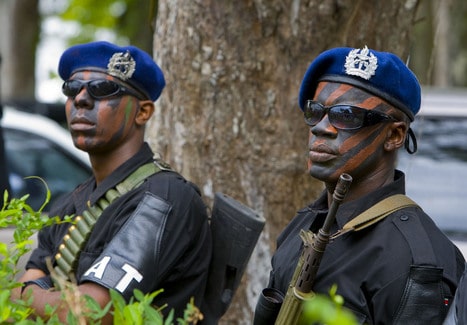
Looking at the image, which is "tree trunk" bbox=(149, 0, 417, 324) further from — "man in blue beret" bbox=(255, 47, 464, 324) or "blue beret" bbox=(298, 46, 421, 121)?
"blue beret" bbox=(298, 46, 421, 121)

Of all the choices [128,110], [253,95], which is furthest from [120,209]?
[253,95]

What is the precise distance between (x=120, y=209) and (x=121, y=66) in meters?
0.68

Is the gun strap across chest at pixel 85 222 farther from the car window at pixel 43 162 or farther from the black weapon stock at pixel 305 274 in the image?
the car window at pixel 43 162

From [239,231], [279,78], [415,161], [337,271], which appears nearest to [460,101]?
[415,161]

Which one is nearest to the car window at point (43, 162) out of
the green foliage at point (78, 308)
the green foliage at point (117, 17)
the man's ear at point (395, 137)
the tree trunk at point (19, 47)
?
the man's ear at point (395, 137)

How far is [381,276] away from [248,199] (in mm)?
2025

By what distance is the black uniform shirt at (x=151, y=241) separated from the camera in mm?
3588

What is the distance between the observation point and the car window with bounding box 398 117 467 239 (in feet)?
18.6

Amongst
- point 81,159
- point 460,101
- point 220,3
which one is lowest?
point 81,159

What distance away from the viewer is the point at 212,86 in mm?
4977

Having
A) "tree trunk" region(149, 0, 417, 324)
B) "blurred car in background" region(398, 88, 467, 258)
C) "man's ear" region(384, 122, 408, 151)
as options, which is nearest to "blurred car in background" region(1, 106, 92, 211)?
"tree trunk" region(149, 0, 417, 324)

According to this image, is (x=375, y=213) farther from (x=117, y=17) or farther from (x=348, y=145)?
(x=117, y=17)

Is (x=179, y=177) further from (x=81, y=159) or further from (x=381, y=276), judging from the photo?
(x=81, y=159)

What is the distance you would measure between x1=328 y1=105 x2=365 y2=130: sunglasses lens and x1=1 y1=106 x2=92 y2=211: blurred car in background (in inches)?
162
